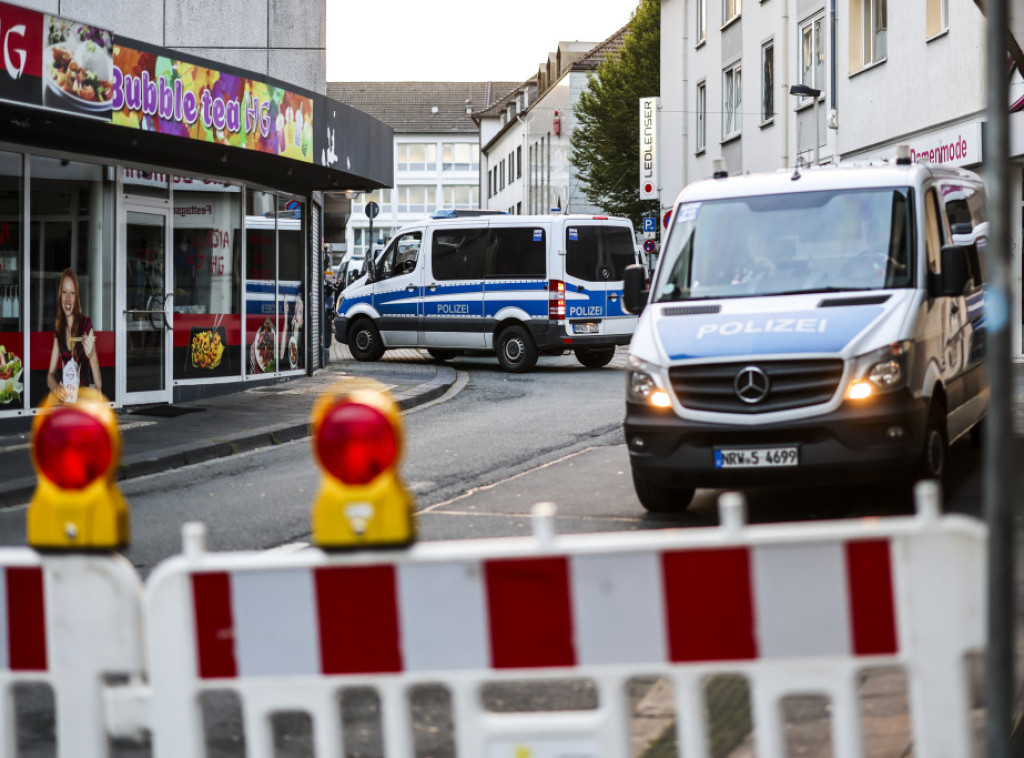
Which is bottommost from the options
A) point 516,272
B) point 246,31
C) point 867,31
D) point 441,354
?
point 441,354

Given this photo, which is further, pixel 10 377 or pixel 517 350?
pixel 517 350

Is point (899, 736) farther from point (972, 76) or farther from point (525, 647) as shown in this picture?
point (972, 76)

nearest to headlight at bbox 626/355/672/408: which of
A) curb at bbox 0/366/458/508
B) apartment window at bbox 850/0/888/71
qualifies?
curb at bbox 0/366/458/508

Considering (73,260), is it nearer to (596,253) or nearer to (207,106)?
(207,106)

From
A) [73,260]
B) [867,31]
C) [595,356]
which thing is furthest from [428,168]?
[73,260]

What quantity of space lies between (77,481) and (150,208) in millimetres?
14540

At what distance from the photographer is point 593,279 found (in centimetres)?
2269

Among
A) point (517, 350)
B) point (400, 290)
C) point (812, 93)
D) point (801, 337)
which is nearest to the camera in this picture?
point (801, 337)

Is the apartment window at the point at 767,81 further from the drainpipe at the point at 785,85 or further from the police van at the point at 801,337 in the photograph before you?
the police van at the point at 801,337

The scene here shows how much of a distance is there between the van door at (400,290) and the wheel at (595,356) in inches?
108

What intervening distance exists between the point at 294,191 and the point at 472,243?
3.72 meters

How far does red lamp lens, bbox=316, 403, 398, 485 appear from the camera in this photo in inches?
104

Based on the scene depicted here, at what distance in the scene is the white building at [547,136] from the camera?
69.3 m

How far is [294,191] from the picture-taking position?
20.6 metres
